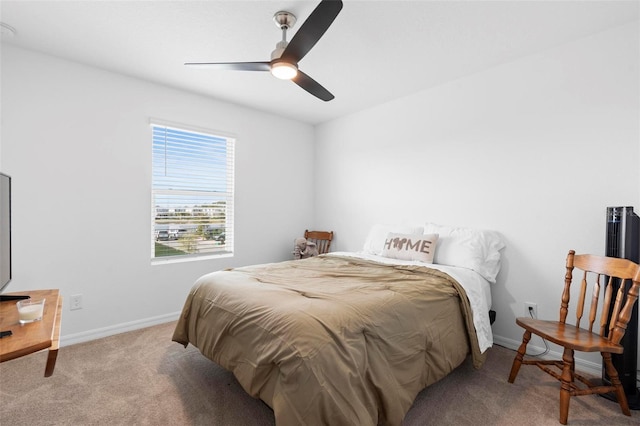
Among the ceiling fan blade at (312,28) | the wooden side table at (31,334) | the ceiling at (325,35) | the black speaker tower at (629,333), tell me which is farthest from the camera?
the ceiling at (325,35)

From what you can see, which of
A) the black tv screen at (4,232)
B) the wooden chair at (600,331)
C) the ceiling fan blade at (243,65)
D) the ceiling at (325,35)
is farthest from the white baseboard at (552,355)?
the black tv screen at (4,232)

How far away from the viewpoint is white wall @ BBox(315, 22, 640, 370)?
2.20 m

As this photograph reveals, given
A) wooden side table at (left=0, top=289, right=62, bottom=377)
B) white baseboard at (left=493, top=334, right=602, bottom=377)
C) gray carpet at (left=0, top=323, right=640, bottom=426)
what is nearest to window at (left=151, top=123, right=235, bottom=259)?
gray carpet at (left=0, top=323, right=640, bottom=426)

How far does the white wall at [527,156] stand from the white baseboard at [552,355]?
0.02m

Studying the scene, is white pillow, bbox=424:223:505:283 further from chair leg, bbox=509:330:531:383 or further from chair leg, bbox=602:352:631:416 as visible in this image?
chair leg, bbox=602:352:631:416

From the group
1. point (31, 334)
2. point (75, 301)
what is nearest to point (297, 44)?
point (31, 334)

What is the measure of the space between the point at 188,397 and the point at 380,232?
90.1 inches

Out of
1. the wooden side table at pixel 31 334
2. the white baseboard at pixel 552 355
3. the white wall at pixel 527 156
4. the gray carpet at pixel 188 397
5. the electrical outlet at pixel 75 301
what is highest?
the white wall at pixel 527 156

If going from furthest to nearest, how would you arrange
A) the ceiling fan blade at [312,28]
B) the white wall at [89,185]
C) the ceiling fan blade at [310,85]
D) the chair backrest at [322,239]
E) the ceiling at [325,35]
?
the chair backrest at [322,239], the white wall at [89,185], the ceiling fan blade at [310,85], the ceiling at [325,35], the ceiling fan blade at [312,28]

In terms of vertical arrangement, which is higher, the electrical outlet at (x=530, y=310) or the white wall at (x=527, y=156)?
the white wall at (x=527, y=156)

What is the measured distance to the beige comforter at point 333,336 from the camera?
1287mm

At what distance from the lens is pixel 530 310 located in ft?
8.39

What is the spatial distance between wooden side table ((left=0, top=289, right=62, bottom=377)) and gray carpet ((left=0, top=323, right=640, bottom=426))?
732 mm

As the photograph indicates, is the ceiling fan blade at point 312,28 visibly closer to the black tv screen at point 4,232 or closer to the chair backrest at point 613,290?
the black tv screen at point 4,232
